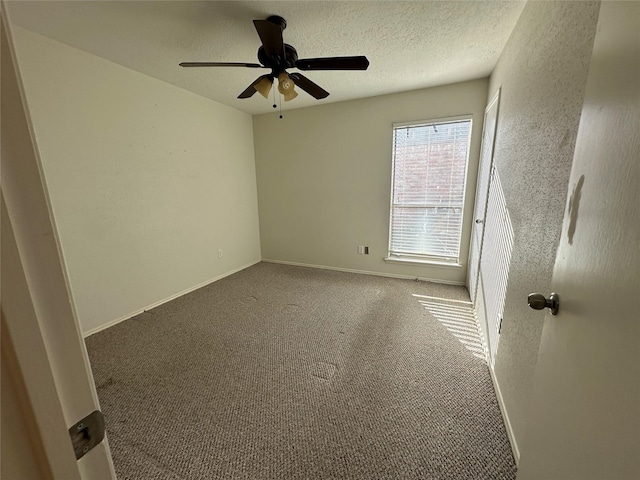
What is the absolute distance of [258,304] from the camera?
2895mm

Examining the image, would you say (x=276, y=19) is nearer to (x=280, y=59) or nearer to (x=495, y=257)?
(x=280, y=59)

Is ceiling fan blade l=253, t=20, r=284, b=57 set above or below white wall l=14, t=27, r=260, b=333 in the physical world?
above

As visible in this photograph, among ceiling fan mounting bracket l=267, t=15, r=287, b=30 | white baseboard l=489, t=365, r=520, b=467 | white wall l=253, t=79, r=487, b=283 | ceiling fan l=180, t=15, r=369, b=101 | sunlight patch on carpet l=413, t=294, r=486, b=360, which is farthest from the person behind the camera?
white wall l=253, t=79, r=487, b=283

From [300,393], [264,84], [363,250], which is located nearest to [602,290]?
[300,393]

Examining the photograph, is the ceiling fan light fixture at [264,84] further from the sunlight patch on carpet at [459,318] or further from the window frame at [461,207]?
the sunlight patch on carpet at [459,318]

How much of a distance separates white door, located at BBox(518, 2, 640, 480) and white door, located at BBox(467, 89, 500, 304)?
73.9 inches

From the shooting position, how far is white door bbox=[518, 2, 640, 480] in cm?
47

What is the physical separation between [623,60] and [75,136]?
10.4 ft

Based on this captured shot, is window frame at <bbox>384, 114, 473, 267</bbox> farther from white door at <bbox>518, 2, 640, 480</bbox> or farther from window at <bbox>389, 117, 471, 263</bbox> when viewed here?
white door at <bbox>518, 2, 640, 480</bbox>

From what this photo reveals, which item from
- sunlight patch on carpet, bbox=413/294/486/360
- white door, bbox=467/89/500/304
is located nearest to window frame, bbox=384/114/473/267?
white door, bbox=467/89/500/304

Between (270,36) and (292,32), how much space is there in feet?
1.43

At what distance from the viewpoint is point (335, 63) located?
5.93 feet

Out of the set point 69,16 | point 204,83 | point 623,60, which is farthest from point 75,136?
point 623,60

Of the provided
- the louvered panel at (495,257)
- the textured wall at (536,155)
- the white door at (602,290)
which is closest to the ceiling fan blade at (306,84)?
the textured wall at (536,155)
